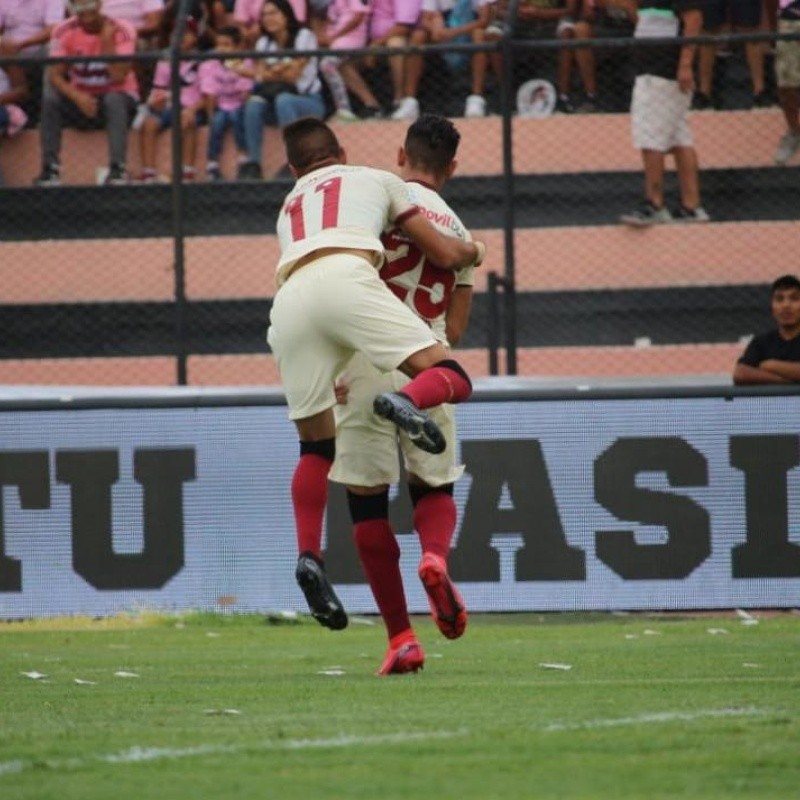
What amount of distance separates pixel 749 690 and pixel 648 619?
183 inches

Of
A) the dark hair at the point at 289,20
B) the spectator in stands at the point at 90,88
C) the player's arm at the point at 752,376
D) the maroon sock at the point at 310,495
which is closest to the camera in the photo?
the maroon sock at the point at 310,495

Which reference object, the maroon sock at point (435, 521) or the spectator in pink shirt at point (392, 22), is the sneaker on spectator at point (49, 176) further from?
the maroon sock at point (435, 521)

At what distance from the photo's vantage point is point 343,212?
299 inches

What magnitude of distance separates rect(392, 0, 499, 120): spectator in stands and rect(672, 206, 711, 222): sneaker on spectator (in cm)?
168

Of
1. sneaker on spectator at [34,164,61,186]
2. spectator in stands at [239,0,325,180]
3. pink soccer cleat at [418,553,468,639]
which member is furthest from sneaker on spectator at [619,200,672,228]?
pink soccer cleat at [418,553,468,639]

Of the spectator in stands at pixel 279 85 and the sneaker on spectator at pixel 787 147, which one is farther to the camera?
the spectator in stands at pixel 279 85

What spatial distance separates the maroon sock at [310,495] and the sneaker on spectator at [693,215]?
788cm

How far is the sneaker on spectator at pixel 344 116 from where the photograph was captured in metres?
15.4

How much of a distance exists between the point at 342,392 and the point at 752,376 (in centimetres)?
473

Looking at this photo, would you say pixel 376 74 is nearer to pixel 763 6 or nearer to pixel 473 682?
pixel 763 6

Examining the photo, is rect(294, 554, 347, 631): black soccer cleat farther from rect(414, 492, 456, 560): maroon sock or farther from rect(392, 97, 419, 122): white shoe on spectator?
rect(392, 97, 419, 122): white shoe on spectator

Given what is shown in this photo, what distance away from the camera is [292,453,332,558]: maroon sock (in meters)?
7.77

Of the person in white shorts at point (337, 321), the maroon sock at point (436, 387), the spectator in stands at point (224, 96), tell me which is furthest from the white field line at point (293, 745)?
the spectator in stands at point (224, 96)

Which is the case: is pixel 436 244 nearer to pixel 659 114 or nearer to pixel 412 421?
pixel 412 421
